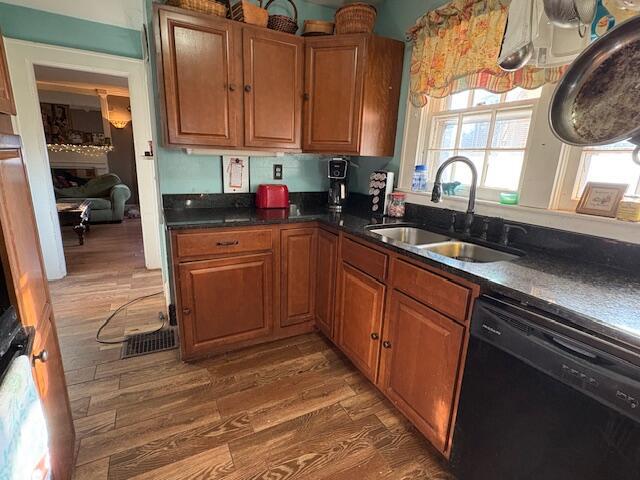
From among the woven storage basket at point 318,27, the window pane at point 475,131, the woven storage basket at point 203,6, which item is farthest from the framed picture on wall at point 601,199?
the woven storage basket at point 203,6

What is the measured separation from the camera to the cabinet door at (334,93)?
6.66 ft

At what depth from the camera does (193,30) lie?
177 centimetres

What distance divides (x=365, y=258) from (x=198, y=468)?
1.20 meters

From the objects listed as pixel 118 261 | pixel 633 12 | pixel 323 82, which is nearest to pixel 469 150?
pixel 633 12

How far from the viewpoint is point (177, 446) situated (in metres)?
1.45

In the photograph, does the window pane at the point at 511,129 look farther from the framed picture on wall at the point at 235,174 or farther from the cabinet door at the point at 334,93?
the framed picture on wall at the point at 235,174

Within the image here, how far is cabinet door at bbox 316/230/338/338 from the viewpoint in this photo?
79.3 inches

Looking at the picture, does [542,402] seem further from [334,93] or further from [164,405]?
[334,93]

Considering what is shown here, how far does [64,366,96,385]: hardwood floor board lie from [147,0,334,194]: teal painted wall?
3.92ft

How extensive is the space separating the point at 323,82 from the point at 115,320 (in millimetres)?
2370

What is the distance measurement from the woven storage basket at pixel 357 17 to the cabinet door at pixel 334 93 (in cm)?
8

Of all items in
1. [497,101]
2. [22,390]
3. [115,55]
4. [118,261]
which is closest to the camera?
[22,390]

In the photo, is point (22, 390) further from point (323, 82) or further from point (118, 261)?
point (118, 261)

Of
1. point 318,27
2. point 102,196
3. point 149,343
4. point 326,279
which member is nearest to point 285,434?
point 326,279
